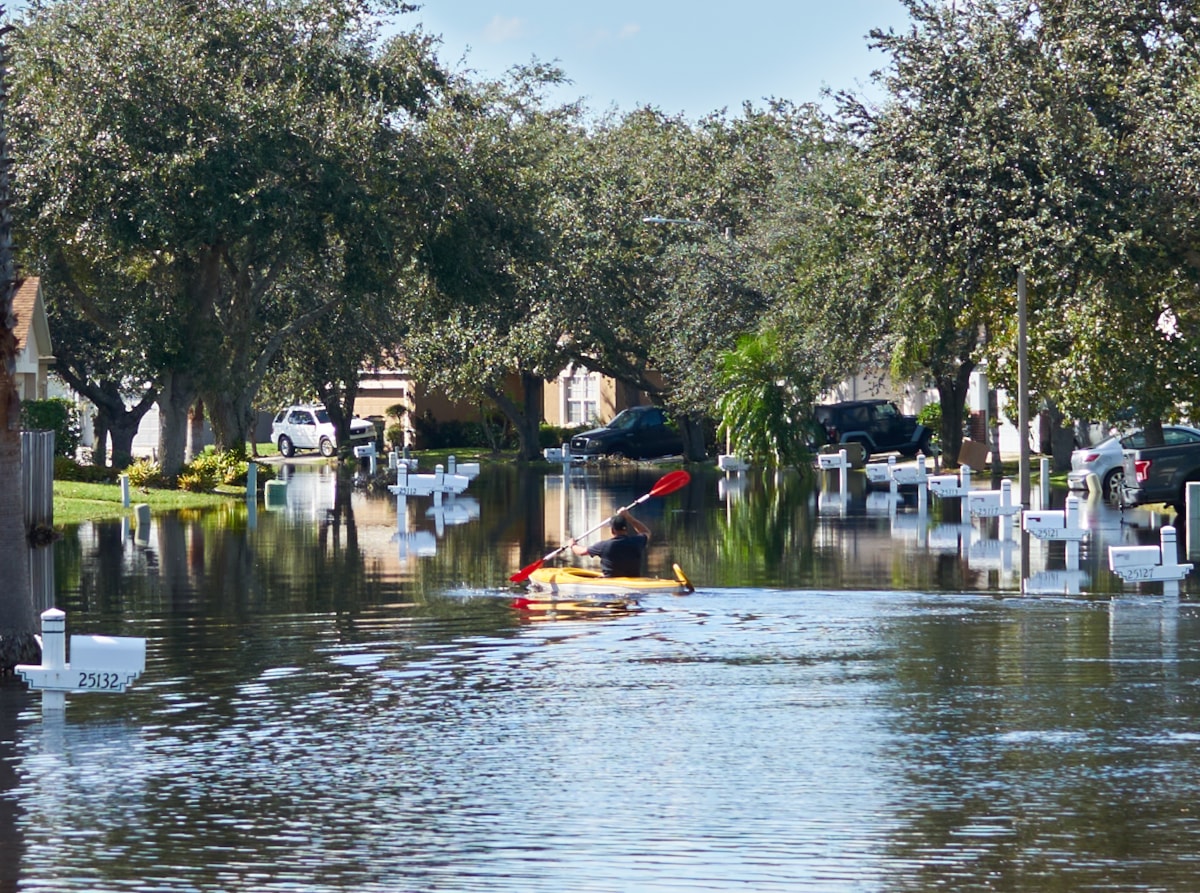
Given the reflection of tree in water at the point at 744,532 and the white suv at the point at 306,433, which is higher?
the white suv at the point at 306,433

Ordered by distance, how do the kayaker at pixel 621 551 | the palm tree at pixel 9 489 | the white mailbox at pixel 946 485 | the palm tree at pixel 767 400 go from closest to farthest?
1. the palm tree at pixel 9 489
2. the kayaker at pixel 621 551
3. the white mailbox at pixel 946 485
4. the palm tree at pixel 767 400

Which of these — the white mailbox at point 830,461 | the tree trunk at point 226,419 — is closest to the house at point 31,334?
the tree trunk at point 226,419

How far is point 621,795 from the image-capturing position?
10.9m

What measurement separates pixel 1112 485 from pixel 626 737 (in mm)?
27701

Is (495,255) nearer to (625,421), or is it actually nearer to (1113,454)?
(1113,454)

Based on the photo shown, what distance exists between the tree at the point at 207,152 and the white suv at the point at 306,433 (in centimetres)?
2580

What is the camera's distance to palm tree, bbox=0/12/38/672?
14906 millimetres

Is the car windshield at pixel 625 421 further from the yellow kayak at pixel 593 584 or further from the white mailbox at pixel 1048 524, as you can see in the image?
the yellow kayak at pixel 593 584

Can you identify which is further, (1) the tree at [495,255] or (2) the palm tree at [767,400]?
(2) the palm tree at [767,400]

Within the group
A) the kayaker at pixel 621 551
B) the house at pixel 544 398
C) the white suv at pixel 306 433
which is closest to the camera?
the kayaker at pixel 621 551

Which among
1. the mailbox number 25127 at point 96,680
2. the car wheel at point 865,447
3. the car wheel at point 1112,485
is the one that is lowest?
the mailbox number 25127 at point 96,680

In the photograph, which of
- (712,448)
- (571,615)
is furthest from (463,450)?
(571,615)

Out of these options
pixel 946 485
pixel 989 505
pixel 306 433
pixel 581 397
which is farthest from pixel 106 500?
pixel 581 397

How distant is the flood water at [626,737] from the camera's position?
938 centimetres
